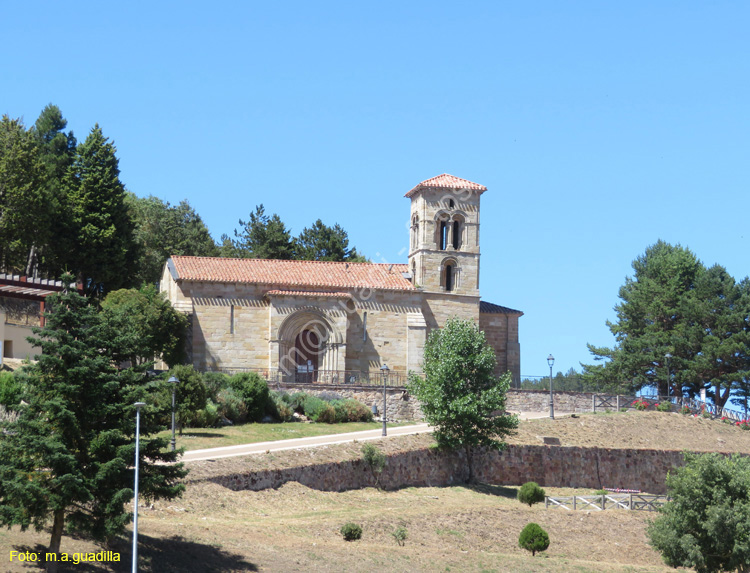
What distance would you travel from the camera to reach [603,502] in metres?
42.0

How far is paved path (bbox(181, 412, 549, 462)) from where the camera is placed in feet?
125

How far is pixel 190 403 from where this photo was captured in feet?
144

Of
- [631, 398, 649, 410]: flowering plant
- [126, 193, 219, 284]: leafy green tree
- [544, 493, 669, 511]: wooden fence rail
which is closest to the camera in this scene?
[544, 493, 669, 511]: wooden fence rail

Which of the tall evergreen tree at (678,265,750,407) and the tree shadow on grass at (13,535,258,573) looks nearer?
the tree shadow on grass at (13,535,258,573)

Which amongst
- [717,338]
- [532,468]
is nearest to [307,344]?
[532,468]

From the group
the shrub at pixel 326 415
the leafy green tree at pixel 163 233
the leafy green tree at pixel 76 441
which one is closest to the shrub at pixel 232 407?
the shrub at pixel 326 415

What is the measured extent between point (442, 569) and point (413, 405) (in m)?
24.1

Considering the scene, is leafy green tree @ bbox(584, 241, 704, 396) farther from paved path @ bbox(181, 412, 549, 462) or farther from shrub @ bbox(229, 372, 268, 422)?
shrub @ bbox(229, 372, 268, 422)

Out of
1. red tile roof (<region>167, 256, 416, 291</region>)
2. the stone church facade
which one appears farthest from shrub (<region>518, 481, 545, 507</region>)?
red tile roof (<region>167, 256, 416, 291</region>)

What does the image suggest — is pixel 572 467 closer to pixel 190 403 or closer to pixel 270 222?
pixel 190 403

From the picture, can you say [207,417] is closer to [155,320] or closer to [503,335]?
[155,320]

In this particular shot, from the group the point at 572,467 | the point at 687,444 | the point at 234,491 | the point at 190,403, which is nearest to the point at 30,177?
the point at 190,403

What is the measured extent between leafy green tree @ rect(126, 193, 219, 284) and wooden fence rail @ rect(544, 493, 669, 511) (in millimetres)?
37267

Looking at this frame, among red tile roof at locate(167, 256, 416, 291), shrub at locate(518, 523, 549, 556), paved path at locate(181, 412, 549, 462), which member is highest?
red tile roof at locate(167, 256, 416, 291)
